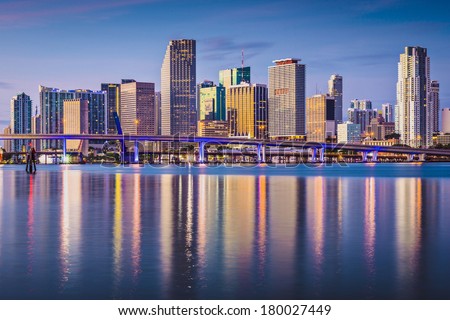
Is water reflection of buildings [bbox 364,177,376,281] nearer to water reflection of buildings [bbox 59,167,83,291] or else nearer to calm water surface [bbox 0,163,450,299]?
calm water surface [bbox 0,163,450,299]

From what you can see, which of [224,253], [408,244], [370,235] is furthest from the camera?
[370,235]

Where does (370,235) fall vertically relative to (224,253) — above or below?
below

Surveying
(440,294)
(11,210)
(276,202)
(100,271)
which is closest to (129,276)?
(100,271)

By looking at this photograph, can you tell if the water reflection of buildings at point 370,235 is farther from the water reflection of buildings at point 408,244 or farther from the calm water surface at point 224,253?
the water reflection of buildings at point 408,244

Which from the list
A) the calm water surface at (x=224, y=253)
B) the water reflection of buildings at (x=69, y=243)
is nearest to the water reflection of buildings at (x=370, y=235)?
the calm water surface at (x=224, y=253)

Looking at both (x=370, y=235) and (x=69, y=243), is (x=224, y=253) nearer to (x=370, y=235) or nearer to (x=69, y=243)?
(x=69, y=243)

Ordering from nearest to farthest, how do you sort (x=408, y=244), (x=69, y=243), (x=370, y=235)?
(x=408, y=244) < (x=69, y=243) < (x=370, y=235)

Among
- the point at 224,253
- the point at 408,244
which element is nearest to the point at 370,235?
the point at 408,244

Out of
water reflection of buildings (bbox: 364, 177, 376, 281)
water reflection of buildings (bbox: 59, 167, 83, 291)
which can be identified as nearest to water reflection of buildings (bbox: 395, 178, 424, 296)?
water reflection of buildings (bbox: 364, 177, 376, 281)

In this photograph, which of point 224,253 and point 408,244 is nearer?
point 224,253

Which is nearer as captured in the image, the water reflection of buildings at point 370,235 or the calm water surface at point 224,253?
the calm water surface at point 224,253

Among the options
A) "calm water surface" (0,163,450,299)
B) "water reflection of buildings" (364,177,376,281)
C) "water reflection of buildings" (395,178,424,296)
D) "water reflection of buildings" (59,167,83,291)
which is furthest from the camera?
"water reflection of buildings" (364,177,376,281)

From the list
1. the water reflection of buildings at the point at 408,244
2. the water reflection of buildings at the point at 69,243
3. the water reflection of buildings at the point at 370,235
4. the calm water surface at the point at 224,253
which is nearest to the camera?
the calm water surface at the point at 224,253

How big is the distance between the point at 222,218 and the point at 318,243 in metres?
9.58
